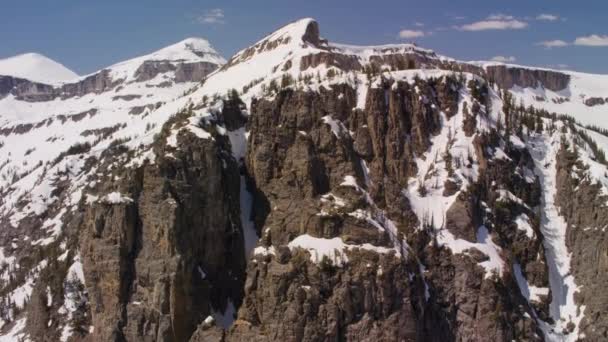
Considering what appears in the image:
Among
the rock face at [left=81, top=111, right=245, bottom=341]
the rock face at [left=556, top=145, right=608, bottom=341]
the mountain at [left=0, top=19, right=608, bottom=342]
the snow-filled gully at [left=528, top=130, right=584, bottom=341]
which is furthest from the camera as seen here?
the snow-filled gully at [left=528, top=130, right=584, bottom=341]

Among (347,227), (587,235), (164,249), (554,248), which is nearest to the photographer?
(347,227)

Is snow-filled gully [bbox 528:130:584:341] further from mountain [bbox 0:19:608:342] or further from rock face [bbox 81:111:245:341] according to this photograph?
rock face [bbox 81:111:245:341]

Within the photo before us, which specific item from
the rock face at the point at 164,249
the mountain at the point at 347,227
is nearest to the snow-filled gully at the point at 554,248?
the mountain at the point at 347,227

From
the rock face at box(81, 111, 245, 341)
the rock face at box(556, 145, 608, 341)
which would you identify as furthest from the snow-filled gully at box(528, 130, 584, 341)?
the rock face at box(81, 111, 245, 341)

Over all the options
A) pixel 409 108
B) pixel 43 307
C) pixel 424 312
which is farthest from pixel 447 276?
pixel 43 307

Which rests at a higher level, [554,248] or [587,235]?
[587,235]

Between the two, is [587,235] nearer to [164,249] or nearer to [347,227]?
[347,227]

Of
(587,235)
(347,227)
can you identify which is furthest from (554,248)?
(347,227)

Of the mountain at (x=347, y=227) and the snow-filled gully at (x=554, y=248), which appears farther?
the snow-filled gully at (x=554, y=248)

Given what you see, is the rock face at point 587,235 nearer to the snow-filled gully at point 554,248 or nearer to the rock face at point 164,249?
the snow-filled gully at point 554,248
